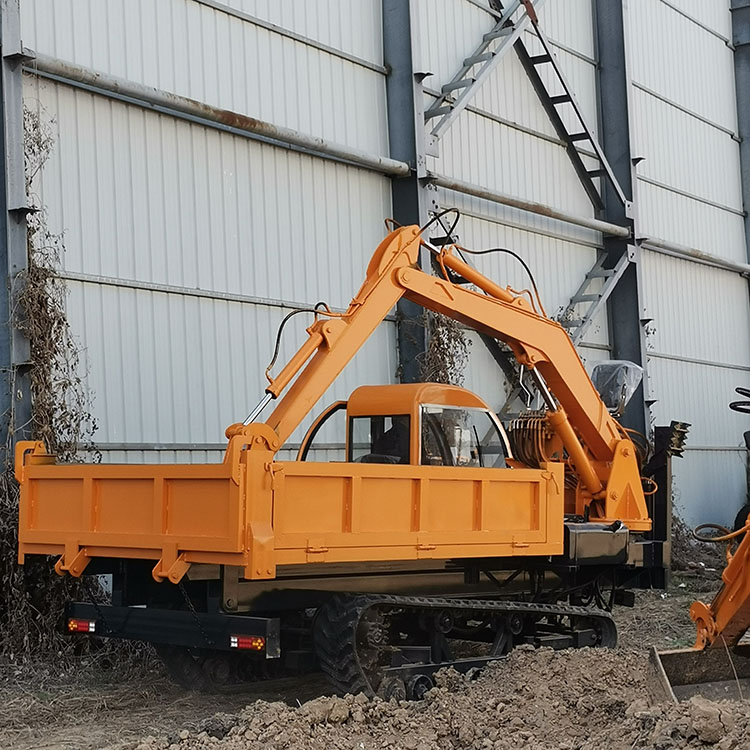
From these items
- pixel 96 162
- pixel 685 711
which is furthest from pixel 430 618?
pixel 96 162

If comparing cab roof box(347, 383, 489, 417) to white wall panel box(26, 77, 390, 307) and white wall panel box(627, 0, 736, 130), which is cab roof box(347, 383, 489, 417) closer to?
white wall panel box(26, 77, 390, 307)

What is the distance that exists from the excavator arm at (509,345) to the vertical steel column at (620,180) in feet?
25.5

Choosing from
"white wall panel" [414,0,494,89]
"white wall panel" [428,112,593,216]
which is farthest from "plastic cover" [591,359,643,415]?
"white wall panel" [414,0,494,89]

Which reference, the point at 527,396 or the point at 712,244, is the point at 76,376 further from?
the point at 712,244

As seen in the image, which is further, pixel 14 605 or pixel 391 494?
pixel 14 605

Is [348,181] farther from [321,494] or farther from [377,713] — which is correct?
[377,713]

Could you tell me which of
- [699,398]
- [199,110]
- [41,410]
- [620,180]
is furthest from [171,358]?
[699,398]

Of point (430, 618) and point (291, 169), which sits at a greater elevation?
point (291, 169)

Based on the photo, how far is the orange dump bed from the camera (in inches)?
277

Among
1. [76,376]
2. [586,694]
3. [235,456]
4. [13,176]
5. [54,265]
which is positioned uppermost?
[13,176]

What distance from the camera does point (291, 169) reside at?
12.9m

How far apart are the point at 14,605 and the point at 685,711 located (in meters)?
5.58

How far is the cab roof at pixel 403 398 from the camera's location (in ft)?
29.4

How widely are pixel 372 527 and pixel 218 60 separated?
6.27 m
